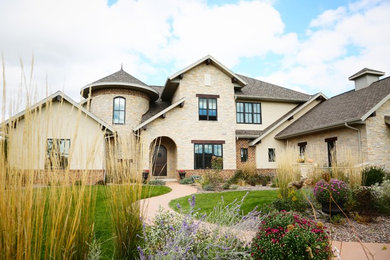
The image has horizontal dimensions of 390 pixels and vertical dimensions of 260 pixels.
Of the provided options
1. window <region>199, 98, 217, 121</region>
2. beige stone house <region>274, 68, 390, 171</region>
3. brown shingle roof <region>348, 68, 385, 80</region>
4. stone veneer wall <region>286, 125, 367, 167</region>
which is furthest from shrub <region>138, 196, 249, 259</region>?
brown shingle roof <region>348, 68, 385, 80</region>

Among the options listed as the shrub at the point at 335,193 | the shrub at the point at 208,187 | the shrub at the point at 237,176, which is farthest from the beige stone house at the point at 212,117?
the shrub at the point at 335,193

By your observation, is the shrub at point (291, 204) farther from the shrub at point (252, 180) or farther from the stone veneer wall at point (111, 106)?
the stone veneer wall at point (111, 106)

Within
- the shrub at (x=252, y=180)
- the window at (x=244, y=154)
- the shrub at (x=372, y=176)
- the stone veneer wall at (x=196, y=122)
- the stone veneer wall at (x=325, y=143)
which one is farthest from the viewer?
the window at (x=244, y=154)

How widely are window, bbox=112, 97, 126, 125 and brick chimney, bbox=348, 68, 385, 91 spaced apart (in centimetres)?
1478

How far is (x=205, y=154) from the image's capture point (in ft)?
50.1

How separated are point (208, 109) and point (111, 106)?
633 centimetres

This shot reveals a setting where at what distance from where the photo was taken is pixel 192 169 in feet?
48.5

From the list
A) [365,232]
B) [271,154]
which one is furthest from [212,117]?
[365,232]

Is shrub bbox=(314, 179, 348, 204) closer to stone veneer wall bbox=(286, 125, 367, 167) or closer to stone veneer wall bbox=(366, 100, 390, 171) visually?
stone veneer wall bbox=(286, 125, 367, 167)

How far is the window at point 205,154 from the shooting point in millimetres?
15109

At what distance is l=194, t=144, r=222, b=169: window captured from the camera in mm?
15109

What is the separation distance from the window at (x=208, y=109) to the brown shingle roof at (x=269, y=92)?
6.99ft

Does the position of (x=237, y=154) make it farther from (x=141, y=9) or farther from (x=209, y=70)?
(x=141, y=9)

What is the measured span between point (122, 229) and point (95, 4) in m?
2.53
